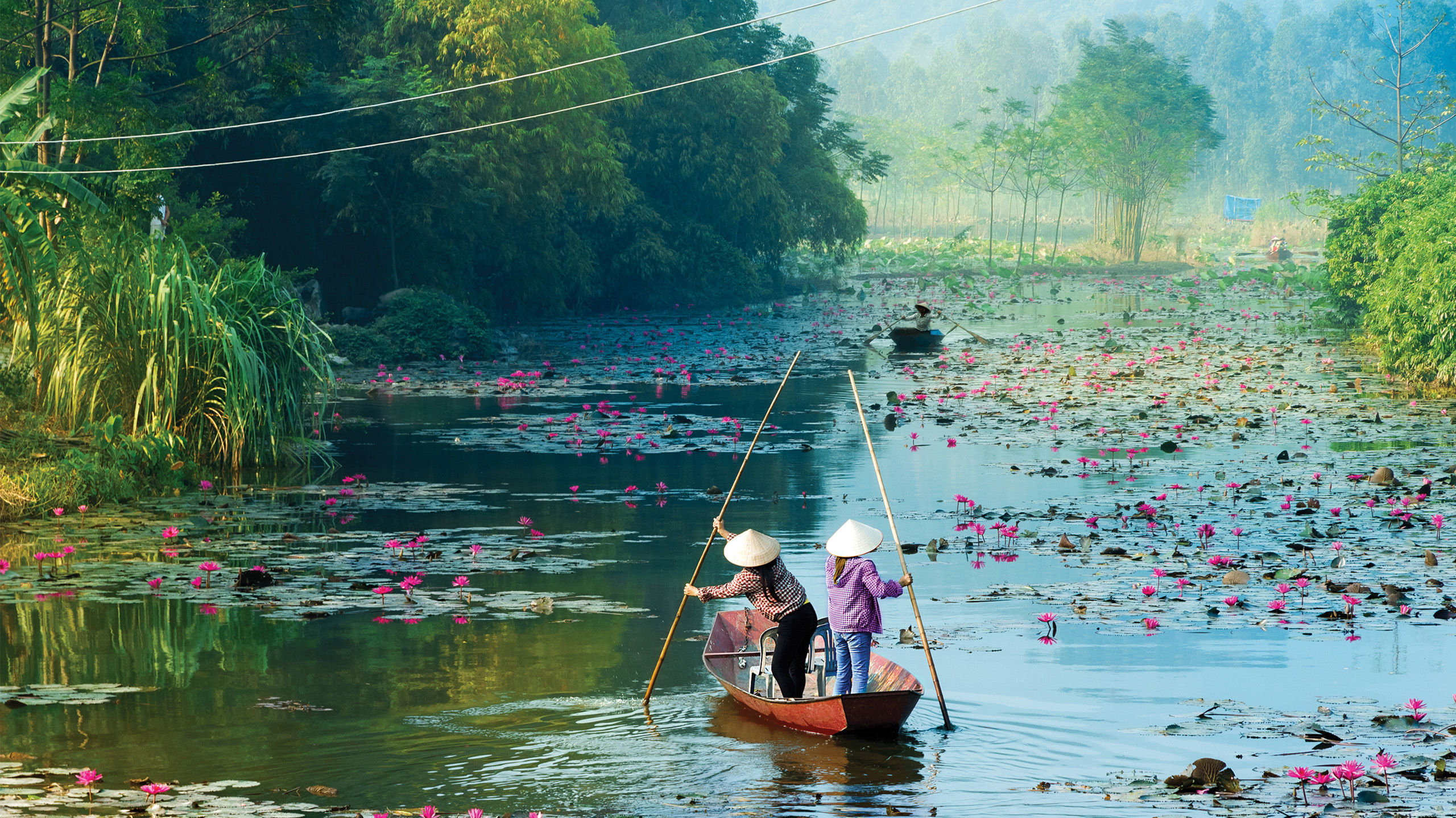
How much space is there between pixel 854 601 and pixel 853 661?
1.26 feet

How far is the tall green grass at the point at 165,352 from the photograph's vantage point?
17.1 metres

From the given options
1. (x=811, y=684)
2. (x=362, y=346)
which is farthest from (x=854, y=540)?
(x=362, y=346)

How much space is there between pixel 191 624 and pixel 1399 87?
1697 inches

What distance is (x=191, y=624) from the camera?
11.3m

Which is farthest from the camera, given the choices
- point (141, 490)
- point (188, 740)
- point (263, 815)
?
point (141, 490)

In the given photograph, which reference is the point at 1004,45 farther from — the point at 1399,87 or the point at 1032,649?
the point at 1032,649

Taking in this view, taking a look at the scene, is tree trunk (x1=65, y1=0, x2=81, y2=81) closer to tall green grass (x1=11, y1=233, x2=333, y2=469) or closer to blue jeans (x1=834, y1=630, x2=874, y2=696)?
tall green grass (x1=11, y1=233, x2=333, y2=469)

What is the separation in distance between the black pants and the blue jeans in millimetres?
279

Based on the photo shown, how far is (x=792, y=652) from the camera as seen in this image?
937cm

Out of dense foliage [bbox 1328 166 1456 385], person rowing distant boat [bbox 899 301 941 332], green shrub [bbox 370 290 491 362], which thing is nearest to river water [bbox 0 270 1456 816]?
person rowing distant boat [bbox 899 301 941 332]

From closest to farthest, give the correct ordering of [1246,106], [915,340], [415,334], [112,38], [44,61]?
[44,61]
[112,38]
[415,334]
[915,340]
[1246,106]

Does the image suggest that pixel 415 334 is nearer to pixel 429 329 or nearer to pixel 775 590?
pixel 429 329

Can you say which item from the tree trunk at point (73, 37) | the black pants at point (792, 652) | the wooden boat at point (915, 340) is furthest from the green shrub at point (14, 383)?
the wooden boat at point (915, 340)

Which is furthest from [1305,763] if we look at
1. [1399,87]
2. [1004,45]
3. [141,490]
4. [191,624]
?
[1004,45]
